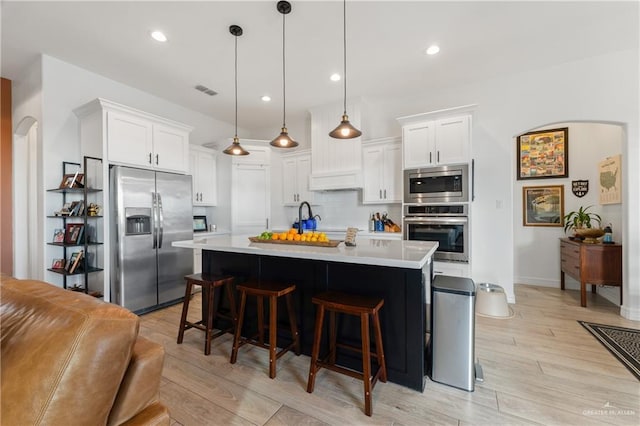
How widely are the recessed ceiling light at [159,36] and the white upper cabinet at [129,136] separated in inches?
37.6

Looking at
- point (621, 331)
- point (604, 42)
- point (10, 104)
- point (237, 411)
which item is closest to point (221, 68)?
point (10, 104)

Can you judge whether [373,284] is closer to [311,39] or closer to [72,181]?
[311,39]

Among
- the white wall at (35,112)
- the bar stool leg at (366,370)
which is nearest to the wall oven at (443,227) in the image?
the bar stool leg at (366,370)

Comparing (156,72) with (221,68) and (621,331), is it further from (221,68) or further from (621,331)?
(621,331)

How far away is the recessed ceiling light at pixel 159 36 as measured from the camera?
2.79 metres

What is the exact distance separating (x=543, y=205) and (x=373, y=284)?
4154 millimetres

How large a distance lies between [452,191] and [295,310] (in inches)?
99.5

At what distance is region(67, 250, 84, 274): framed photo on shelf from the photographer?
319 centimetres

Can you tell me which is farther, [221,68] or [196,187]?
[196,187]

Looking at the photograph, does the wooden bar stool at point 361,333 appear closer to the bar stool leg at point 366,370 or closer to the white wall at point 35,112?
the bar stool leg at point 366,370

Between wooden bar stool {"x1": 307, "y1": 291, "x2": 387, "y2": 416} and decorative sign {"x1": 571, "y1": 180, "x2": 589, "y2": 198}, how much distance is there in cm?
441

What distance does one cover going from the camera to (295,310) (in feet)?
7.92

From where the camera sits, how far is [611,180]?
3734 millimetres

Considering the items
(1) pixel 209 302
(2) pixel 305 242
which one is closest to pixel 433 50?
(2) pixel 305 242
